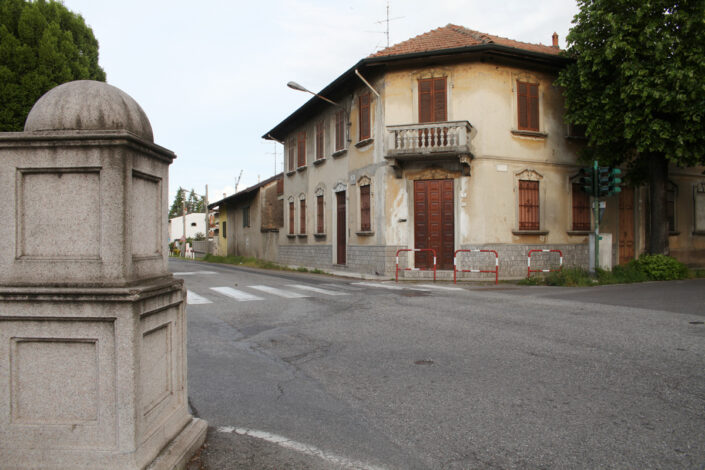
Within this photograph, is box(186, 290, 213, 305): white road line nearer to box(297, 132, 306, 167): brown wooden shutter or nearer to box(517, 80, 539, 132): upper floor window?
box(517, 80, 539, 132): upper floor window

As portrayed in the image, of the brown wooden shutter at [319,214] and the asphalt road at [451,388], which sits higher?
the brown wooden shutter at [319,214]

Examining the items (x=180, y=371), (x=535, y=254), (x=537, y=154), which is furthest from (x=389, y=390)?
(x=537, y=154)

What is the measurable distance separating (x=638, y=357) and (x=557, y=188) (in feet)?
45.5

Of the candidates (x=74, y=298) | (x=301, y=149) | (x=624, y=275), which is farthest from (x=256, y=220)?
(x=74, y=298)

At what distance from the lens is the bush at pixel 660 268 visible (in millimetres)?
14906

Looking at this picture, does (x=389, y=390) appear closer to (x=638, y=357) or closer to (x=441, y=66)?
(x=638, y=357)

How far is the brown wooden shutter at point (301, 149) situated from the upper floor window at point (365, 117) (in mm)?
6486

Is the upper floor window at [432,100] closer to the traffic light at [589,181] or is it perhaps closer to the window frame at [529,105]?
the window frame at [529,105]

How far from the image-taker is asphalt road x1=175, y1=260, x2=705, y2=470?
2.88 m

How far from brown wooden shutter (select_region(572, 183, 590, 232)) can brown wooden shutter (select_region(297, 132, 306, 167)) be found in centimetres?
1297

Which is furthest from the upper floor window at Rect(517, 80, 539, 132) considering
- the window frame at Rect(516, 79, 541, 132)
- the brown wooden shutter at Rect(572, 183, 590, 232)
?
the brown wooden shutter at Rect(572, 183, 590, 232)

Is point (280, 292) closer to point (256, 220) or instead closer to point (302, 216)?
point (302, 216)

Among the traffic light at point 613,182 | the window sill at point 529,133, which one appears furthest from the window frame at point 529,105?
the traffic light at point 613,182

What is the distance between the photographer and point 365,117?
18547mm
